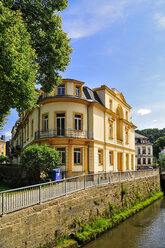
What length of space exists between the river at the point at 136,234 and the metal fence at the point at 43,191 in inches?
112

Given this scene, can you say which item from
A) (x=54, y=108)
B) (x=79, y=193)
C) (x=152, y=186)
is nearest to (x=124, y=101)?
(x=152, y=186)

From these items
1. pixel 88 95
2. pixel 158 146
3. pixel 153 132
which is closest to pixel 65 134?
pixel 88 95

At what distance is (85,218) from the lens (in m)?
12.0

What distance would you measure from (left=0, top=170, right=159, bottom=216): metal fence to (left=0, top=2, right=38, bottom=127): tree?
15.1 feet

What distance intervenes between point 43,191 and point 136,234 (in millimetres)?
6734

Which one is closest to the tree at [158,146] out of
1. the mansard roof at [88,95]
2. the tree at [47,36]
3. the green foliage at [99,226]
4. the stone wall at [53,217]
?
the mansard roof at [88,95]

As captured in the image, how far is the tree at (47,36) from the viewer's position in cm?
1355

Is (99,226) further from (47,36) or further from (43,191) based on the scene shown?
(47,36)

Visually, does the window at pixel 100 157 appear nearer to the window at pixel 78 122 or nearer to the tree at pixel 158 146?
the window at pixel 78 122

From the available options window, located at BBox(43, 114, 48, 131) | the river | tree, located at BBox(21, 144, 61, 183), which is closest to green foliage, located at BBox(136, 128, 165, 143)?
window, located at BBox(43, 114, 48, 131)

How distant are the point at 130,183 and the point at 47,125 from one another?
972cm

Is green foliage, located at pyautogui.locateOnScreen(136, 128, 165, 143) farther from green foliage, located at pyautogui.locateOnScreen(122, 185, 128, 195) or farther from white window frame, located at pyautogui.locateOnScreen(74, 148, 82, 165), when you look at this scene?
green foliage, located at pyautogui.locateOnScreen(122, 185, 128, 195)

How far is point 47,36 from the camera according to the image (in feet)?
46.8

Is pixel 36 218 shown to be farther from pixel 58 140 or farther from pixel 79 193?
pixel 58 140
